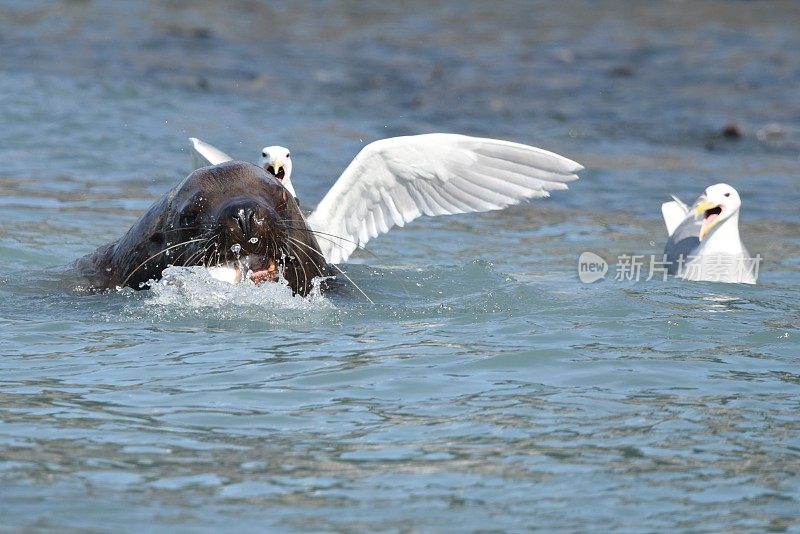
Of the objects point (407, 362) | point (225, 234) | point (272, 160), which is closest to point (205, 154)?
point (272, 160)

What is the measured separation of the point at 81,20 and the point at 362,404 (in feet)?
53.1

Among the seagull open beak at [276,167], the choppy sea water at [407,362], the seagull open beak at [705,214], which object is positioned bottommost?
the choppy sea water at [407,362]

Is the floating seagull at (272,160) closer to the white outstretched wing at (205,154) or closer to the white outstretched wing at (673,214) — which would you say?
the white outstretched wing at (205,154)

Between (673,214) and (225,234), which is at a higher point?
(673,214)

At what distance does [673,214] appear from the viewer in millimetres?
10016

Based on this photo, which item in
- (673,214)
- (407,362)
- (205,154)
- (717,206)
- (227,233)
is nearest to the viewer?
(407,362)

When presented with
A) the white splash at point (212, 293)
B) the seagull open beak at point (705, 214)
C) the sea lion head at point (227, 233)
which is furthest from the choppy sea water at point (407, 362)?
the seagull open beak at point (705, 214)

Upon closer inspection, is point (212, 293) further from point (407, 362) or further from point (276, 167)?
point (276, 167)

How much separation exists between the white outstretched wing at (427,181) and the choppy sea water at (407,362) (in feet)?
1.14

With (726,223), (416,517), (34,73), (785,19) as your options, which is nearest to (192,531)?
(416,517)

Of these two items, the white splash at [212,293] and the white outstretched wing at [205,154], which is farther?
the white outstretched wing at [205,154]

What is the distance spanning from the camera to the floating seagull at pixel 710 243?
8.71 metres

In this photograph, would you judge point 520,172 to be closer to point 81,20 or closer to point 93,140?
point 93,140

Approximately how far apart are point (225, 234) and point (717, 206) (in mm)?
4483
